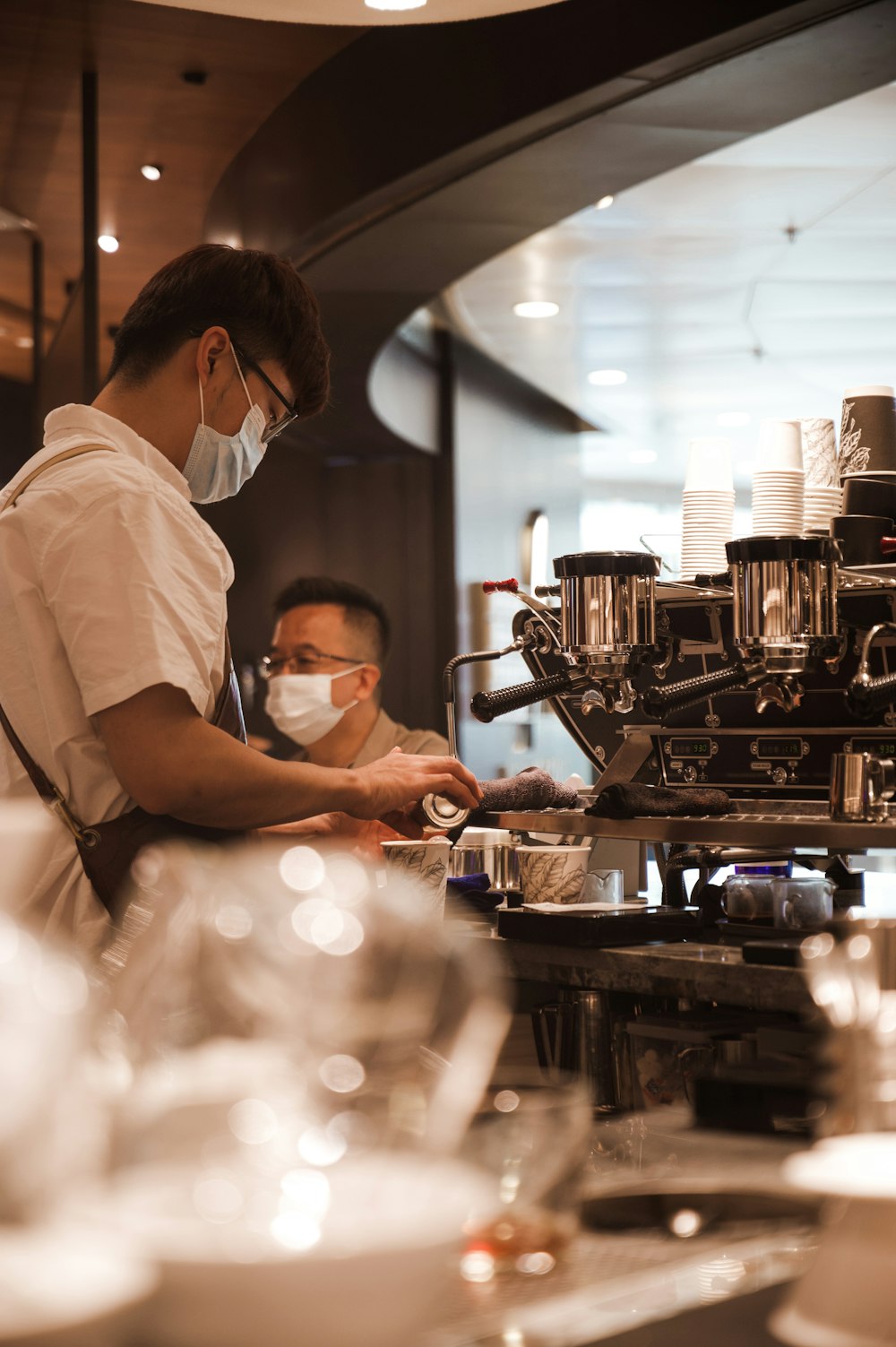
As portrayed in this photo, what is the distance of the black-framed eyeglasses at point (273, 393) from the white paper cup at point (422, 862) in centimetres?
62

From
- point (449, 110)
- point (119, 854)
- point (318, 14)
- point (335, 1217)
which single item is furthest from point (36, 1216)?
point (449, 110)

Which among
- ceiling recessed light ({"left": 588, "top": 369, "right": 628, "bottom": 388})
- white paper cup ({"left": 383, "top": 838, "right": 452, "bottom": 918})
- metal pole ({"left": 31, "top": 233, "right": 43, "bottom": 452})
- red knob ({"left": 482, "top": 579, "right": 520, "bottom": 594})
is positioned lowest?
white paper cup ({"left": 383, "top": 838, "right": 452, "bottom": 918})

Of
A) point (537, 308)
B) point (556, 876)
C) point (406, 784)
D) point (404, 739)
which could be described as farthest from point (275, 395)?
point (537, 308)

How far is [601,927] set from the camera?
5.67ft

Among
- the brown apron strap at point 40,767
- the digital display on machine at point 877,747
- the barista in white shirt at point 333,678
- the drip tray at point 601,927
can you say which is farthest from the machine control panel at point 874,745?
the barista in white shirt at point 333,678

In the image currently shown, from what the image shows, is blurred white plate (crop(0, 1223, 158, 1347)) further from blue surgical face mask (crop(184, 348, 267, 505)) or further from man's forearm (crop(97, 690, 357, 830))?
blue surgical face mask (crop(184, 348, 267, 505))

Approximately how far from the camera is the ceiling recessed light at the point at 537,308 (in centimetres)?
805

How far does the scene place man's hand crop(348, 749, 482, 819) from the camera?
183cm

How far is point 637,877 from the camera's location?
9.88 ft

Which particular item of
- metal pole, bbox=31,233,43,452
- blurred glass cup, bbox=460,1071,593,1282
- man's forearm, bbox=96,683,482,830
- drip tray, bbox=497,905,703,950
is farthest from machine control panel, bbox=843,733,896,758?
metal pole, bbox=31,233,43,452

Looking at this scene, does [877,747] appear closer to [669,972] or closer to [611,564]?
[611,564]

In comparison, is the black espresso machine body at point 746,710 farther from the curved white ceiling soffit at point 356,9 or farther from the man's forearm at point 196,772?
the curved white ceiling soffit at point 356,9

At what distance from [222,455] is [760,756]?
881 mm

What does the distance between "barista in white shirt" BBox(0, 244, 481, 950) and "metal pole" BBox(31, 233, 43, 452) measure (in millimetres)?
4758
